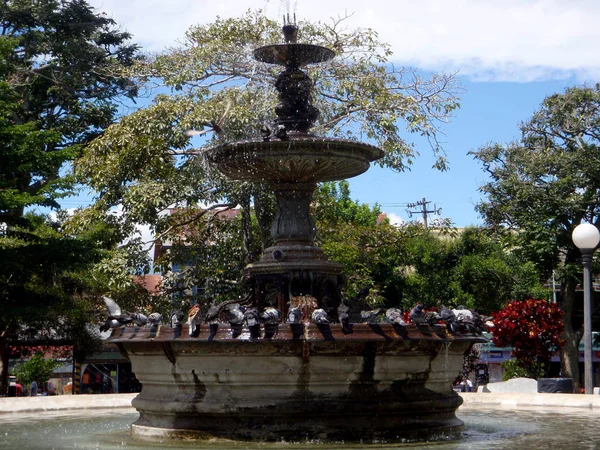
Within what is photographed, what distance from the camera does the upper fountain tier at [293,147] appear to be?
425 inches

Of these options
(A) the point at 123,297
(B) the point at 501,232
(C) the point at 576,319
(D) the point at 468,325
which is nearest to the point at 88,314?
(A) the point at 123,297

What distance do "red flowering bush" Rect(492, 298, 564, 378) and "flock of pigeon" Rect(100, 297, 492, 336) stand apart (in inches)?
515

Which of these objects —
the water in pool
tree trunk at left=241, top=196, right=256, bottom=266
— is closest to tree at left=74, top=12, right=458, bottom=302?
tree trunk at left=241, top=196, right=256, bottom=266

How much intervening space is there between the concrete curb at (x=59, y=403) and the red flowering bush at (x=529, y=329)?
11.2 metres

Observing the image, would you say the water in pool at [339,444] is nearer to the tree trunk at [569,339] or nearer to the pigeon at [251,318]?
the pigeon at [251,318]

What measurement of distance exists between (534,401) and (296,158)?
19.4 feet

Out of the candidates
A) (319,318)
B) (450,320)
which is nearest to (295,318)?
(319,318)

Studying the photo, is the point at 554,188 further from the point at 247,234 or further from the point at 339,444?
the point at 339,444

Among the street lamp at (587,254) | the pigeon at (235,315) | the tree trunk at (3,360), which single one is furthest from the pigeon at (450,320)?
the tree trunk at (3,360)

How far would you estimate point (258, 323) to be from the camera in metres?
8.75

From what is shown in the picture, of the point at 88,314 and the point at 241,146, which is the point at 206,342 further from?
the point at 88,314

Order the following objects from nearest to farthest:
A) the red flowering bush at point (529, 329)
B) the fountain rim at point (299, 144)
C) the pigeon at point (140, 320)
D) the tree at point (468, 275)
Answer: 1. the pigeon at point (140, 320)
2. the fountain rim at point (299, 144)
3. the red flowering bush at point (529, 329)
4. the tree at point (468, 275)

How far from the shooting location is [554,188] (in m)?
30.6

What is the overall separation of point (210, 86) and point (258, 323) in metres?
16.5
